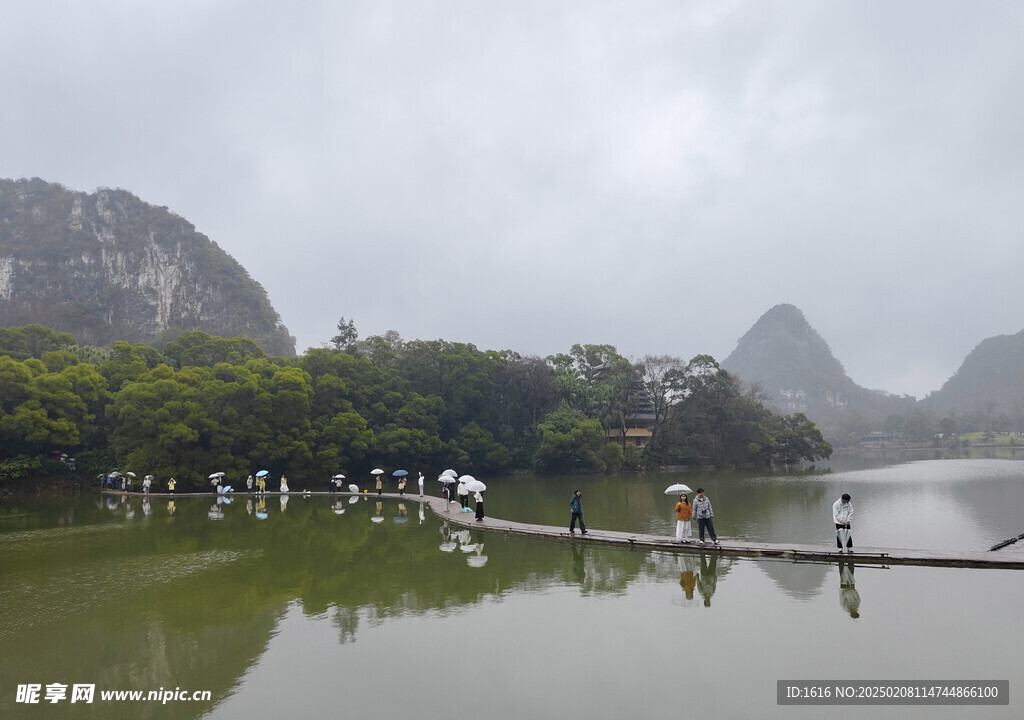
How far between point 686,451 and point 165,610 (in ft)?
160

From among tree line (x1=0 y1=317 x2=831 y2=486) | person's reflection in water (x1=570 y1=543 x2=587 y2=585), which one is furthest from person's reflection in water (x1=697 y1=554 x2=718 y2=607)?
tree line (x1=0 y1=317 x2=831 y2=486)

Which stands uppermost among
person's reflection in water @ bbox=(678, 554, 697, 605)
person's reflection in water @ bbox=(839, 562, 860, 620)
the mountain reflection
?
person's reflection in water @ bbox=(839, 562, 860, 620)

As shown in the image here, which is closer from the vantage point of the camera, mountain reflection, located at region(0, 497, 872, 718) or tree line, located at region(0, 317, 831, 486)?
mountain reflection, located at region(0, 497, 872, 718)

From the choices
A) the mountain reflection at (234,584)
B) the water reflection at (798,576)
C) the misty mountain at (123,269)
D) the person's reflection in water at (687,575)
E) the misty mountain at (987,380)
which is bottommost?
the mountain reflection at (234,584)

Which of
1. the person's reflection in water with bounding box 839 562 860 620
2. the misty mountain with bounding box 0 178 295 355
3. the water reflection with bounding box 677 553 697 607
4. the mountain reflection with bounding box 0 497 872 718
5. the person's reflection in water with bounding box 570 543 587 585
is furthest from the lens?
the misty mountain with bounding box 0 178 295 355

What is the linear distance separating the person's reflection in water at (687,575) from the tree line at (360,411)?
27598mm

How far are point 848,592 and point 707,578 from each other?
237 cm

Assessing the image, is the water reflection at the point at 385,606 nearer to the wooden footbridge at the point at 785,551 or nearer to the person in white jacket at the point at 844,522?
the wooden footbridge at the point at 785,551

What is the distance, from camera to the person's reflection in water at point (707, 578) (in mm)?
10617

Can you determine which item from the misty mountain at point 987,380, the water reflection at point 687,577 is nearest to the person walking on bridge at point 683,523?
the water reflection at point 687,577

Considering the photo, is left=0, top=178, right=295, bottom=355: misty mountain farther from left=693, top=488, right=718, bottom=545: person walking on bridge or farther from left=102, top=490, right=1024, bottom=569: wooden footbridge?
left=693, top=488, right=718, bottom=545: person walking on bridge

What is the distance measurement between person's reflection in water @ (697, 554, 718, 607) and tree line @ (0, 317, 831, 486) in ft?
91.9

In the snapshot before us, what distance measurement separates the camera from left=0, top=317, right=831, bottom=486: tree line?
3469cm

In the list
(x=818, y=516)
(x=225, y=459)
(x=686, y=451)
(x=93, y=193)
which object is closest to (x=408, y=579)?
(x=818, y=516)
